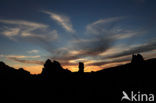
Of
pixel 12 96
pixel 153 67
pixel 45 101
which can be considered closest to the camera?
pixel 153 67

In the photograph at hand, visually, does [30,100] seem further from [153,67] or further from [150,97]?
[153,67]

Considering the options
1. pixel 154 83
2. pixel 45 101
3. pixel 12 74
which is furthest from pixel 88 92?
pixel 12 74

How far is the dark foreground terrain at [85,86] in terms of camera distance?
13.1 metres

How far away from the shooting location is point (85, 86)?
16719 millimetres

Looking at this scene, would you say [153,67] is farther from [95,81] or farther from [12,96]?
[12,96]

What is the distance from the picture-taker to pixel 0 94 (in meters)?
18.2

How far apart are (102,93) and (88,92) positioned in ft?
6.22

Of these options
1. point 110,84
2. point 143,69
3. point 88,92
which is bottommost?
point 88,92

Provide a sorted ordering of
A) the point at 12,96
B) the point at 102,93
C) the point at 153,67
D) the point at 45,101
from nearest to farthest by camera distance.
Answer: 1. the point at 153,67
2. the point at 102,93
3. the point at 45,101
4. the point at 12,96

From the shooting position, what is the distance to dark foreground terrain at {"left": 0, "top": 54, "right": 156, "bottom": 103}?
13.1 meters

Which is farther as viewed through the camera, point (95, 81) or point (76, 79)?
point (76, 79)

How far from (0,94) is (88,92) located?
1326cm

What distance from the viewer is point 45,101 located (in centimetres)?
1684

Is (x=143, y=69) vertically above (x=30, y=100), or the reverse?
(x=143, y=69)
